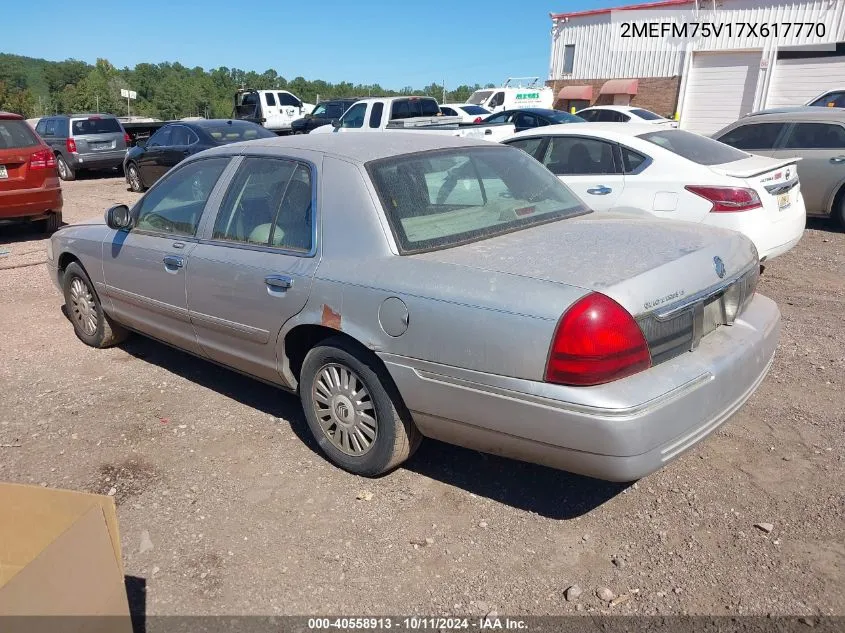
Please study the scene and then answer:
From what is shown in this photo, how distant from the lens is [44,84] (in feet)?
282

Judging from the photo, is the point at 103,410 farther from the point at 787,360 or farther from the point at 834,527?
the point at 787,360

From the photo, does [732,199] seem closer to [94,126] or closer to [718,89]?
[94,126]

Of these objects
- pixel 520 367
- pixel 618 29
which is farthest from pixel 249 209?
pixel 618 29

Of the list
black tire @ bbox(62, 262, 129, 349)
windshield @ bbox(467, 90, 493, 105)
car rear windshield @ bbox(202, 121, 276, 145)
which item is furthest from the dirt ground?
windshield @ bbox(467, 90, 493, 105)

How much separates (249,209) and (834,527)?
3.27 m

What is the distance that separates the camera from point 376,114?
50.7 ft

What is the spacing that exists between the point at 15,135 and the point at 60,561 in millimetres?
9500

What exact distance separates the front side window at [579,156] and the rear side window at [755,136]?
4.08 m

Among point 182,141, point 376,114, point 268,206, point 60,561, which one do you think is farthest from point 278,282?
point 376,114

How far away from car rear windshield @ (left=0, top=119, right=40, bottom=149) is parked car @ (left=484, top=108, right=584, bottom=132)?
8416 millimetres

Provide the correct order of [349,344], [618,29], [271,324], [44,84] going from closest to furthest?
[349,344]
[271,324]
[618,29]
[44,84]

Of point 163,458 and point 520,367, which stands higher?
point 520,367

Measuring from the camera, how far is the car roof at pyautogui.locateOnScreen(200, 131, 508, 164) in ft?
12.0

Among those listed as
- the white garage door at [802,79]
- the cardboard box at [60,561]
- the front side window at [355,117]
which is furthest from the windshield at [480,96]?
the cardboard box at [60,561]
